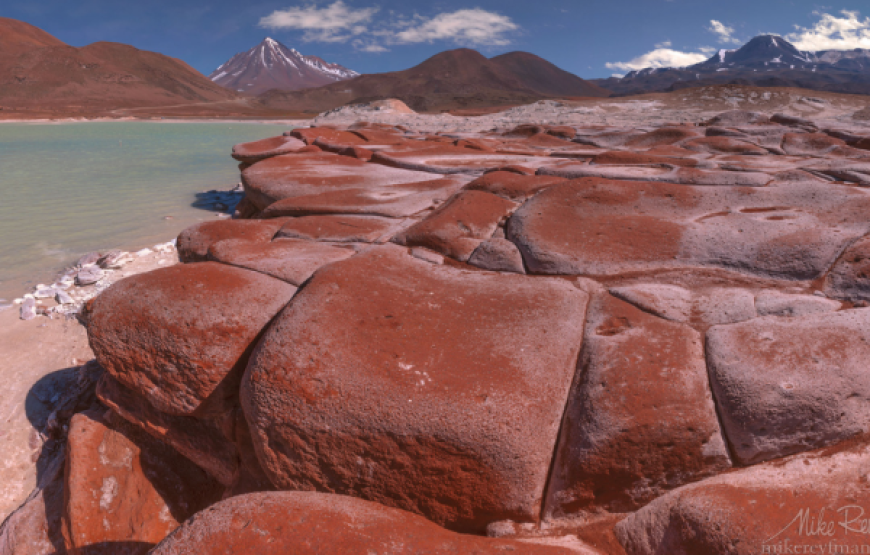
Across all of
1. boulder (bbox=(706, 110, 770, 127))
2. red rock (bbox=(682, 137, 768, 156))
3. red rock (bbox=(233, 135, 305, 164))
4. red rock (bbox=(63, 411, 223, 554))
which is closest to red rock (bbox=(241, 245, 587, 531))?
red rock (bbox=(63, 411, 223, 554))

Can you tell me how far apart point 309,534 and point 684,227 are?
6.29ft

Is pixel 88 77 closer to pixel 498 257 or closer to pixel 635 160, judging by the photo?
pixel 635 160

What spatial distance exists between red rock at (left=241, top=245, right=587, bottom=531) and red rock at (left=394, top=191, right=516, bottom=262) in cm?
73

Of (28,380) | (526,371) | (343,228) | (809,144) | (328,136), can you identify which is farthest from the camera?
(328,136)

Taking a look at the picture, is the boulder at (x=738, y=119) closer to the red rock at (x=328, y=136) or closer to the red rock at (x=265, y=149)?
the red rock at (x=328, y=136)

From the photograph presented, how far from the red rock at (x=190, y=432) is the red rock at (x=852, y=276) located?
2.18 meters

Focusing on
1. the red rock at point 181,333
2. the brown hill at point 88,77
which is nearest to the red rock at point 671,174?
the red rock at point 181,333

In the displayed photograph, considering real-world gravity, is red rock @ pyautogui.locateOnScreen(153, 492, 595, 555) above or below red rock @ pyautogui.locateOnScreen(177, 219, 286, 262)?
below

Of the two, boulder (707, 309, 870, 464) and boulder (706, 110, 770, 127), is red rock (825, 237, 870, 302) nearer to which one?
boulder (707, 309, 870, 464)

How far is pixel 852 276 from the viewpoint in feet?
5.73

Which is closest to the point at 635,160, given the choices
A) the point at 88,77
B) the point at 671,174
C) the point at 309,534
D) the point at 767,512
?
the point at 671,174

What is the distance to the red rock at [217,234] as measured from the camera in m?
2.63

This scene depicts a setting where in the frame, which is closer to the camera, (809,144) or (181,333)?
(181,333)

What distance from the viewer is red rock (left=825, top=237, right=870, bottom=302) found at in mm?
1705
